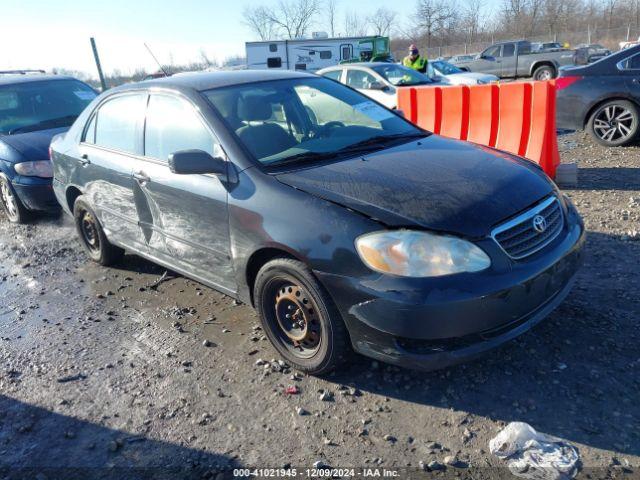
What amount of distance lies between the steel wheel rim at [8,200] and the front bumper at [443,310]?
551 cm

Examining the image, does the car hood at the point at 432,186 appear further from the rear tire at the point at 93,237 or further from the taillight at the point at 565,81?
the taillight at the point at 565,81

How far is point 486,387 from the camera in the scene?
278 centimetres

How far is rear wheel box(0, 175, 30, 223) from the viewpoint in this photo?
20.9ft

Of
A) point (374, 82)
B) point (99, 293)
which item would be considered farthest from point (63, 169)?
point (374, 82)

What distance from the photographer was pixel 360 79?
1144 centimetres

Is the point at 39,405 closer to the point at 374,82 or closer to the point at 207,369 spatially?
the point at 207,369

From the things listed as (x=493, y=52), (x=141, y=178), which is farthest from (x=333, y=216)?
(x=493, y=52)

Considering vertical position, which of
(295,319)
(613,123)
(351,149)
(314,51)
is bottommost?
(295,319)

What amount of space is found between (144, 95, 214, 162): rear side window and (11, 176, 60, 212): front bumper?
3013mm

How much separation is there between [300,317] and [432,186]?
1.07 metres

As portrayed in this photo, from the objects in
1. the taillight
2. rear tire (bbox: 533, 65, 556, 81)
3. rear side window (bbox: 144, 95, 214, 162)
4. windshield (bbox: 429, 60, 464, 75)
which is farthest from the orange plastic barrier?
rear tire (bbox: 533, 65, 556, 81)

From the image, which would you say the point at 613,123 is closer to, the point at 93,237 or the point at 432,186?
the point at 432,186

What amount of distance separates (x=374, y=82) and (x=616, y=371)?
9.27 meters

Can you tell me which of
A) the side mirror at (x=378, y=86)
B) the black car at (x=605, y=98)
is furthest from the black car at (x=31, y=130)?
the black car at (x=605, y=98)
